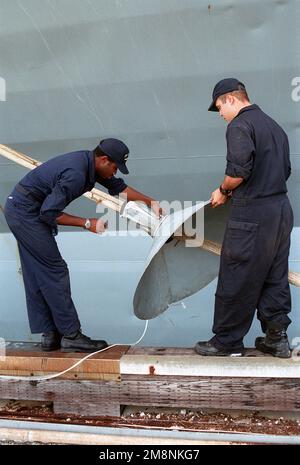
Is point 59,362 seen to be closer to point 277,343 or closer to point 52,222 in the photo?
point 52,222

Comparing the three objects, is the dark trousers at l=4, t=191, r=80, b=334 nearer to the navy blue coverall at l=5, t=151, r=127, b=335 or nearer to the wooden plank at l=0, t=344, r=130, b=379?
the navy blue coverall at l=5, t=151, r=127, b=335

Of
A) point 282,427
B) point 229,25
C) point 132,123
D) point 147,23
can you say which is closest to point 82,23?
point 147,23

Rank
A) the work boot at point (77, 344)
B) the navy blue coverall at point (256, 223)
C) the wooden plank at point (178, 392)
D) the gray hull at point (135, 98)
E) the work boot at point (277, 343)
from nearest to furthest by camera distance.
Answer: the navy blue coverall at point (256, 223) → the wooden plank at point (178, 392) → the work boot at point (277, 343) → the work boot at point (77, 344) → the gray hull at point (135, 98)

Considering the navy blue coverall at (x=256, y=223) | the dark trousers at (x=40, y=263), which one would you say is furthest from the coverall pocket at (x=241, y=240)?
the dark trousers at (x=40, y=263)

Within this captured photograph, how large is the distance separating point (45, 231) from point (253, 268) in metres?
1.11

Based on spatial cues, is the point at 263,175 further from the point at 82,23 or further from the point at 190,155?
the point at 82,23

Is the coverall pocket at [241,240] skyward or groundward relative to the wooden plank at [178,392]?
skyward

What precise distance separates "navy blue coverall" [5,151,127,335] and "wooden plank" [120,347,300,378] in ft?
1.51

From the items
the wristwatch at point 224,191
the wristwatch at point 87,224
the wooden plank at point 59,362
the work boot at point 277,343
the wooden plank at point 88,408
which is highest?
the wristwatch at point 224,191

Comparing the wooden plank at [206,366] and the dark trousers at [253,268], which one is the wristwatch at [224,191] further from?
the wooden plank at [206,366]

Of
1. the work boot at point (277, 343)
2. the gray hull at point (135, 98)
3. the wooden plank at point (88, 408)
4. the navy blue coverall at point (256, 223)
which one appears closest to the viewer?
the navy blue coverall at point (256, 223)

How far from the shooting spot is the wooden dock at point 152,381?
2.59 m

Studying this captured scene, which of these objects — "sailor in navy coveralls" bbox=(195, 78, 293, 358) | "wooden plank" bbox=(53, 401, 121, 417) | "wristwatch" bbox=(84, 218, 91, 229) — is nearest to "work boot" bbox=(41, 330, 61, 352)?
"wooden plank" bbox=(53, 401, 121, 417)

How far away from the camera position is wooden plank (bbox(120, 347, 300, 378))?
2574mm
